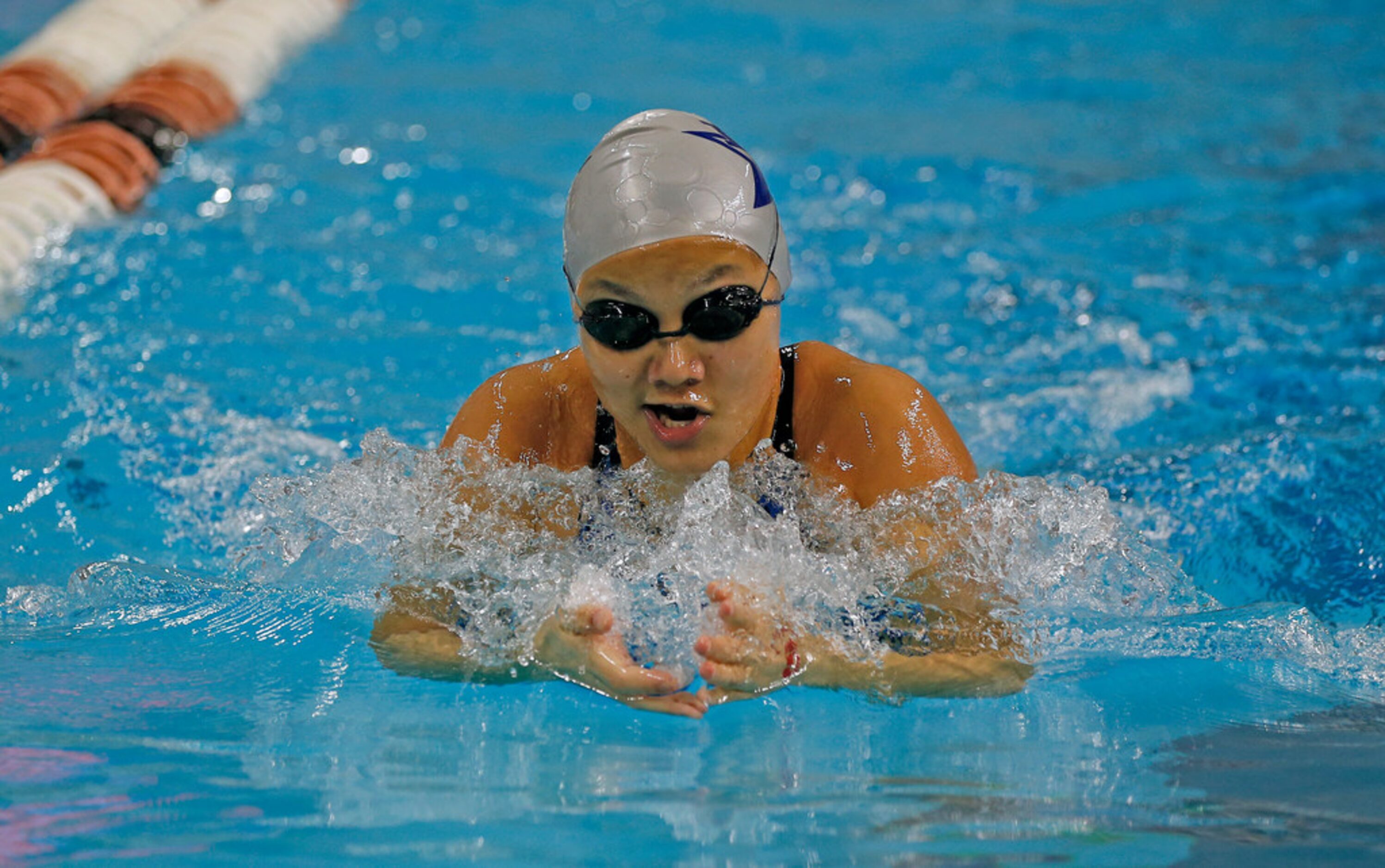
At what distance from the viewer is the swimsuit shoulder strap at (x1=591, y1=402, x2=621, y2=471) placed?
2.60 meters

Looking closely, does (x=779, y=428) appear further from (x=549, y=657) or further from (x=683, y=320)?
(x=549, y=657)

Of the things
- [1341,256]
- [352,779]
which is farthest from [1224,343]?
[352,779]

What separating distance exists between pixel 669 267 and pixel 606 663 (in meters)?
0.60

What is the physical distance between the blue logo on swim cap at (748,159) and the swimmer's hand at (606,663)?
699 millimetres

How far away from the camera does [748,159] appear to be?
243 centimetres

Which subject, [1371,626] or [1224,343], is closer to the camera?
[1371,626]

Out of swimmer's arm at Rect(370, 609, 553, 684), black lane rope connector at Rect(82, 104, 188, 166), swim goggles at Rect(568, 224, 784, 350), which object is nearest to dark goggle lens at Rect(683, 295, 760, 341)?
swim goggles at Rect(568, 224, 784, 350)

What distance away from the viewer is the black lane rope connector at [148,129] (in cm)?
573

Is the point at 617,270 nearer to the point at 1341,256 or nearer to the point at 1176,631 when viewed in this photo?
the point at 1176,631

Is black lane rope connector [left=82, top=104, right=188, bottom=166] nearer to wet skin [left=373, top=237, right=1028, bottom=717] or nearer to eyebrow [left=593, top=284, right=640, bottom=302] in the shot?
wet skin [left=373, top=237, right=1028, bottom=717]

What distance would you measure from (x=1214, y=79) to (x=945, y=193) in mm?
2129

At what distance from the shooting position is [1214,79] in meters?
6.99

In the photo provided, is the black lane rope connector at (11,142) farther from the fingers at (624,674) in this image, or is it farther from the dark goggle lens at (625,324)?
the fingers at (624,674)

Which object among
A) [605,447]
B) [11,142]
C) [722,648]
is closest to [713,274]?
[605,447]
